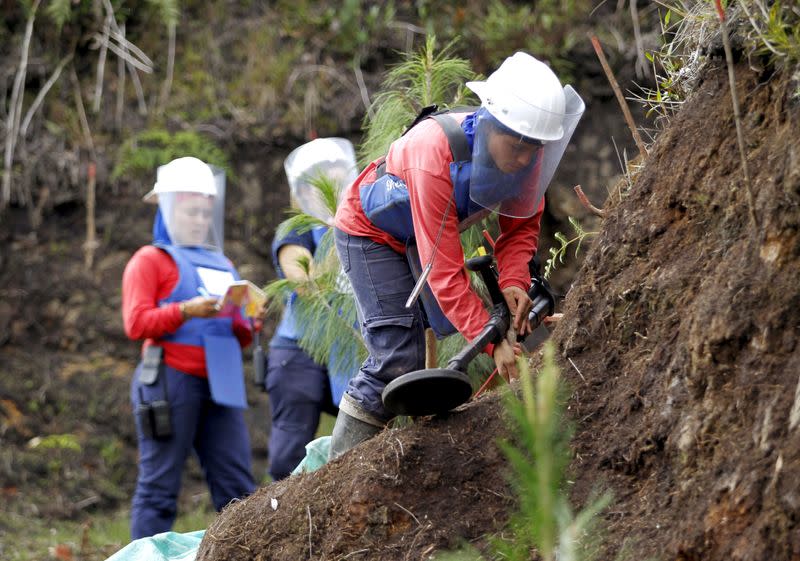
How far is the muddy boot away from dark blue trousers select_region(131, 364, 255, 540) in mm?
1559

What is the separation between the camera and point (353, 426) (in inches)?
145

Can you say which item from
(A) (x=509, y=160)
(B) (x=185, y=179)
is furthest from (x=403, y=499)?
(B) (x=185, y=179)

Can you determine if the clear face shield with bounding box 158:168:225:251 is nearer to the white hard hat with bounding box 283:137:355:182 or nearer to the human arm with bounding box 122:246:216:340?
the human arm with bounding box 122:246:216:340

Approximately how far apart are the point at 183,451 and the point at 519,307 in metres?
2.20

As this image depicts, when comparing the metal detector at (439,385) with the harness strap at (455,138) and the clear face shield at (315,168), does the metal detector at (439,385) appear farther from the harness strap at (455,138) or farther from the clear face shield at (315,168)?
the clear face shield at (315,168)

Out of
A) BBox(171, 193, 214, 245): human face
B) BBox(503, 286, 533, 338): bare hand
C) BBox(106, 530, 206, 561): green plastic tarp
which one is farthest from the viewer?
BBox(171, 193, 214, 245): human face

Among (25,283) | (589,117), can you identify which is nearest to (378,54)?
(589,117)

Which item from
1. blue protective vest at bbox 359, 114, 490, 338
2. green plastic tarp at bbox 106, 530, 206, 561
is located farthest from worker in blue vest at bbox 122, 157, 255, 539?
blue protective vest at bbox 359, 114, 490, 338

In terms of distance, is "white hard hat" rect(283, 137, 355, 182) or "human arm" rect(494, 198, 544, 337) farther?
"white hard hat" rect(283, 137, 355, 182)

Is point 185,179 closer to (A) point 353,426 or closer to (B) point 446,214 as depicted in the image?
(A) point 353,426

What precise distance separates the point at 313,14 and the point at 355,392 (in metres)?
5.64

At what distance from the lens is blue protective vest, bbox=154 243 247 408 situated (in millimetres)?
5094

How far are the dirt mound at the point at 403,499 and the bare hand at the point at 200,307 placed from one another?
6.24ft

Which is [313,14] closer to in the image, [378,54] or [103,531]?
[378,54]
